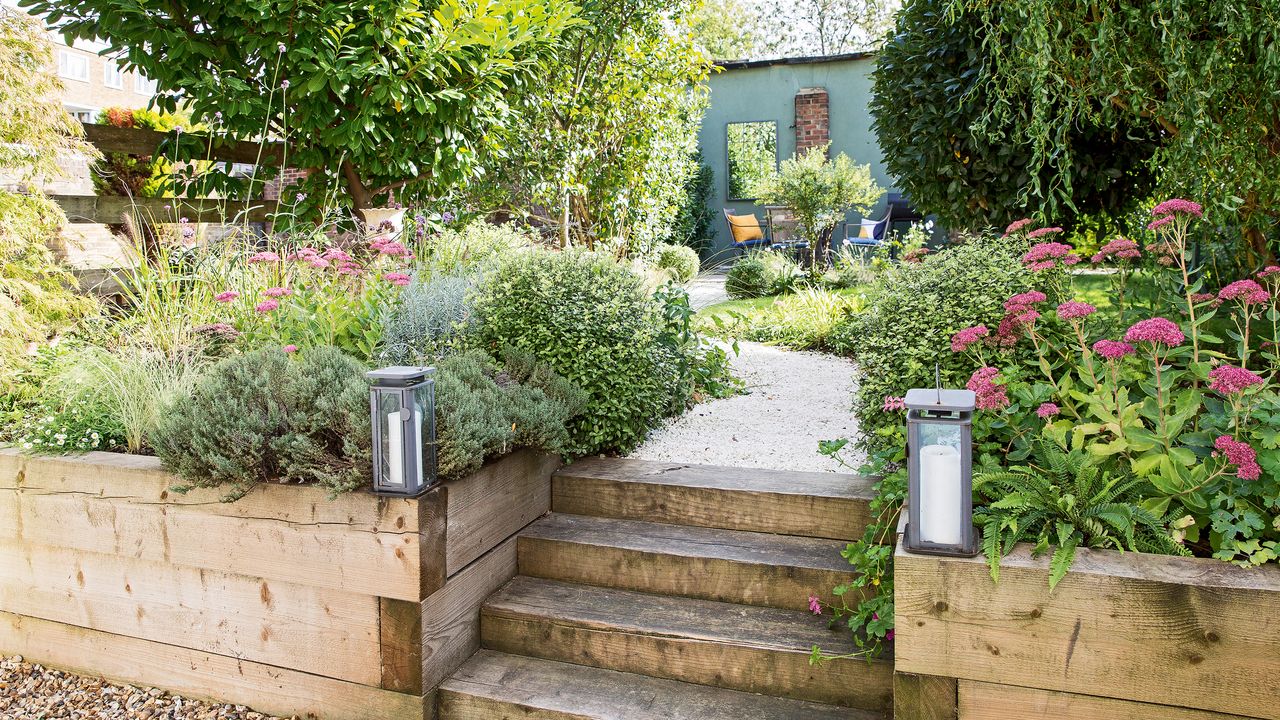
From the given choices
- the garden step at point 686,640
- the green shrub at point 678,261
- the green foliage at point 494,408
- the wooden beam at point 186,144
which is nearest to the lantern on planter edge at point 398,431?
the green foliage at point 494,408

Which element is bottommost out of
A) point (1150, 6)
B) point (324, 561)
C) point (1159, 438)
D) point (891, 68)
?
point (324, 561)

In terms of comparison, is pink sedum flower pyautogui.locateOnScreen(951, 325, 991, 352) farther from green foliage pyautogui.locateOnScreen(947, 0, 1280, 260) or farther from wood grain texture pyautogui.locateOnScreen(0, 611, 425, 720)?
wood grain texture pyautogui.locateOnScreen(0, 611, 425, 720)

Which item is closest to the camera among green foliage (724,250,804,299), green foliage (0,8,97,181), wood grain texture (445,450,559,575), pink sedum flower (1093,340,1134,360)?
pink sedum flower (1093,340,1134,360)

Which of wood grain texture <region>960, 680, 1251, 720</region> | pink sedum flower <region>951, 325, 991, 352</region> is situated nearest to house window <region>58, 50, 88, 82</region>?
pink sedum flower <region>951, 325, 991, 352</region>

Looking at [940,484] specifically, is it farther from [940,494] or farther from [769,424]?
[769,424]

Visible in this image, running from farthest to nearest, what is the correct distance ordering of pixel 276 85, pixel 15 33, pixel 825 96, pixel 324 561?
1. pixel 825 96
2. pixel 276 85
3. pixel 15 33
4. pixel 324 561

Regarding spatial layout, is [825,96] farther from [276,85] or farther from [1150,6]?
[1150,6]

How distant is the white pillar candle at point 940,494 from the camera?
1.74 metres

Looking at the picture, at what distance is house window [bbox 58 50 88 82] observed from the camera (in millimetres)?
23487

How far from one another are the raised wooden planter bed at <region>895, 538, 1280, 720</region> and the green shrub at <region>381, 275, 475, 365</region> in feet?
6.13

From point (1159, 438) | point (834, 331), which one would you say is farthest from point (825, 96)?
point (1159, 438)

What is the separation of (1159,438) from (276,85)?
13.1 ft

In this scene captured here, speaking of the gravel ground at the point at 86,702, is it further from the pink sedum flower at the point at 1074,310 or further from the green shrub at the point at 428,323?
the pink sedum flower at the point at 1074,310

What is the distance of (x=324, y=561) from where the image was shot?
2.23 metres
